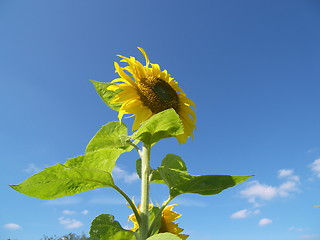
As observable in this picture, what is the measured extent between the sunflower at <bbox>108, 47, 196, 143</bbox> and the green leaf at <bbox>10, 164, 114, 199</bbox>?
64cm

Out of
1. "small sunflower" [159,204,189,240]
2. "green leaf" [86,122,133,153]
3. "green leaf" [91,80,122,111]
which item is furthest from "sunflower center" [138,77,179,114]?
"small sunflower" [159,204,189,240]

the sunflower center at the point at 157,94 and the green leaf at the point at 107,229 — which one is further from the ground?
the sunflower center at the point at 157,94

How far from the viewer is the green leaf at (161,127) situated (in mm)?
1804

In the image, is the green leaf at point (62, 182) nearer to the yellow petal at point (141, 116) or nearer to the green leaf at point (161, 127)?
the green leaf at point (161, 127)

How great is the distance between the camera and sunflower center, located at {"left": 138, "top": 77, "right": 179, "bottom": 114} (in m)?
2.62

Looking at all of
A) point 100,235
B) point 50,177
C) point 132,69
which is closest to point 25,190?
point 50,177

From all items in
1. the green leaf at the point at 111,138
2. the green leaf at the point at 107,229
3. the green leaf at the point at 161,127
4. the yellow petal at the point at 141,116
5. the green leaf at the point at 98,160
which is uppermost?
the yellow petal at the point at 141,116

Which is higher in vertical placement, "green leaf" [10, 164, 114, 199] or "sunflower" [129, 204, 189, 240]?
"sunflower" [129, 204, 189, 240]

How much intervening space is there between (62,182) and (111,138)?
54cm

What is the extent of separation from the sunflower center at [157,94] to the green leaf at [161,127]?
660 millimetres

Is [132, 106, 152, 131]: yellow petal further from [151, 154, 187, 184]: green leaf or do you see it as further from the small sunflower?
the small sunflower

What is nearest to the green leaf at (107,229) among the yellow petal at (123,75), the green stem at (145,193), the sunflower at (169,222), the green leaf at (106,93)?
the green stem at (145,193)

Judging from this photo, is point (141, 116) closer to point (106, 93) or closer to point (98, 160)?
point (106, 93)

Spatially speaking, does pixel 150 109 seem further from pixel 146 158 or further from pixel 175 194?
Result: pixel 175 194
